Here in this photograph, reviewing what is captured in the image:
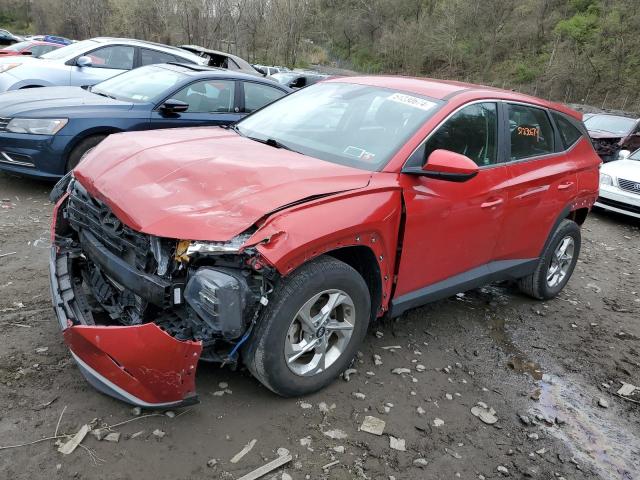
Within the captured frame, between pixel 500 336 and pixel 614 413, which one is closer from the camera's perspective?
pixel 614 413

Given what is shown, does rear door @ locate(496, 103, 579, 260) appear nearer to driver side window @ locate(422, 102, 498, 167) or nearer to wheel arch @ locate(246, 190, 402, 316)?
driver side window @ locate(422, 102, 498, 167)

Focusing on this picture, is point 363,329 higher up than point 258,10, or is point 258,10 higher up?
point 258,10

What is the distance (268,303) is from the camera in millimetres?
2553

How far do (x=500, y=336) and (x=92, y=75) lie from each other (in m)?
7.87

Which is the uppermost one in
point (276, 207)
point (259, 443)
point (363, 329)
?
point (276, 207)

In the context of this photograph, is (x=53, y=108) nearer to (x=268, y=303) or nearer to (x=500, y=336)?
(x=268, y=303)

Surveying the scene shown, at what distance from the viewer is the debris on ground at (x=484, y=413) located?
3.07m

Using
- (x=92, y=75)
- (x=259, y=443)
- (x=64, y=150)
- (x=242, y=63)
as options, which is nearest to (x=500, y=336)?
(x=259, y=443)

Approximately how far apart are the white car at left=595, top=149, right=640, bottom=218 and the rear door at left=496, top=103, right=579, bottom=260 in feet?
16.8

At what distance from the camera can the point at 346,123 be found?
355cm

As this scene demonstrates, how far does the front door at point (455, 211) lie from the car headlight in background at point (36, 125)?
14.0 feet

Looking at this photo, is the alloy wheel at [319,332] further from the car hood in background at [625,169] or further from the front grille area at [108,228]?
the car hood in background at [625,169]

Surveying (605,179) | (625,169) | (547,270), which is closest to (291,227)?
(547,270)

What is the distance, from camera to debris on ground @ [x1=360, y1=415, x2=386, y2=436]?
279cm
